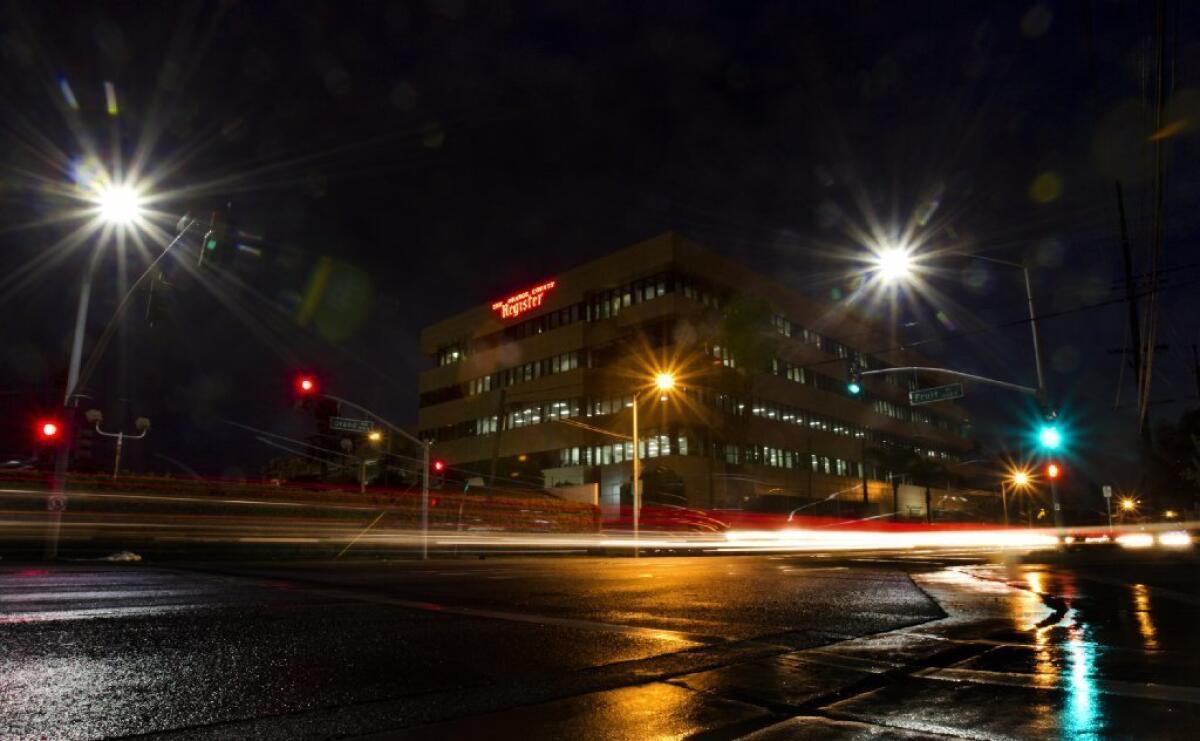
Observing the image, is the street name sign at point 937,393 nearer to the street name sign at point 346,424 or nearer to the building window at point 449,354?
the street name sign at point 346,424

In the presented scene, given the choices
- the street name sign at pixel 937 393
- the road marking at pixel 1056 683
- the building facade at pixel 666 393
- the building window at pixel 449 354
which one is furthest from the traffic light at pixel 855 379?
the building window at pixel 449 354

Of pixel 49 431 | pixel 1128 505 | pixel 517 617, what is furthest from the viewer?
pixel 1128 505

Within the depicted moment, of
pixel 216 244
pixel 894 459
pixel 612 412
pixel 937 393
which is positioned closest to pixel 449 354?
pixel 612 412

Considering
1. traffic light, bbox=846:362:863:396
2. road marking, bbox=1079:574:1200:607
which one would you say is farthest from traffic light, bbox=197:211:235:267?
traffic light, bbox=846:362:863:396

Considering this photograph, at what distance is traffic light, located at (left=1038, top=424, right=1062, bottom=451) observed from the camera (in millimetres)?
24062

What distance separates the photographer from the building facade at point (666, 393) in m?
52.4

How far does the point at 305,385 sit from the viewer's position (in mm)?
21703

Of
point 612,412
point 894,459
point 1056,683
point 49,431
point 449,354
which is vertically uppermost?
point 449,354

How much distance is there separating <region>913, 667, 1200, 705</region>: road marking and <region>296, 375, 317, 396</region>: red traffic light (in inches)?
754

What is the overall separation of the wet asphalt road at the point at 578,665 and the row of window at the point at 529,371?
4886cm

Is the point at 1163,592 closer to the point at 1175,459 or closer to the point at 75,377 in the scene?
the point at 75,377

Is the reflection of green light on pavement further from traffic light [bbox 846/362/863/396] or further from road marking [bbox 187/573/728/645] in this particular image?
traffic light [bbox 846/362/863/396]

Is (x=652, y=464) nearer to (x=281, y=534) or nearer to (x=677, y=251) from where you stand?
(x=677, y=251)

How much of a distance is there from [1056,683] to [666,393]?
39.1 m
